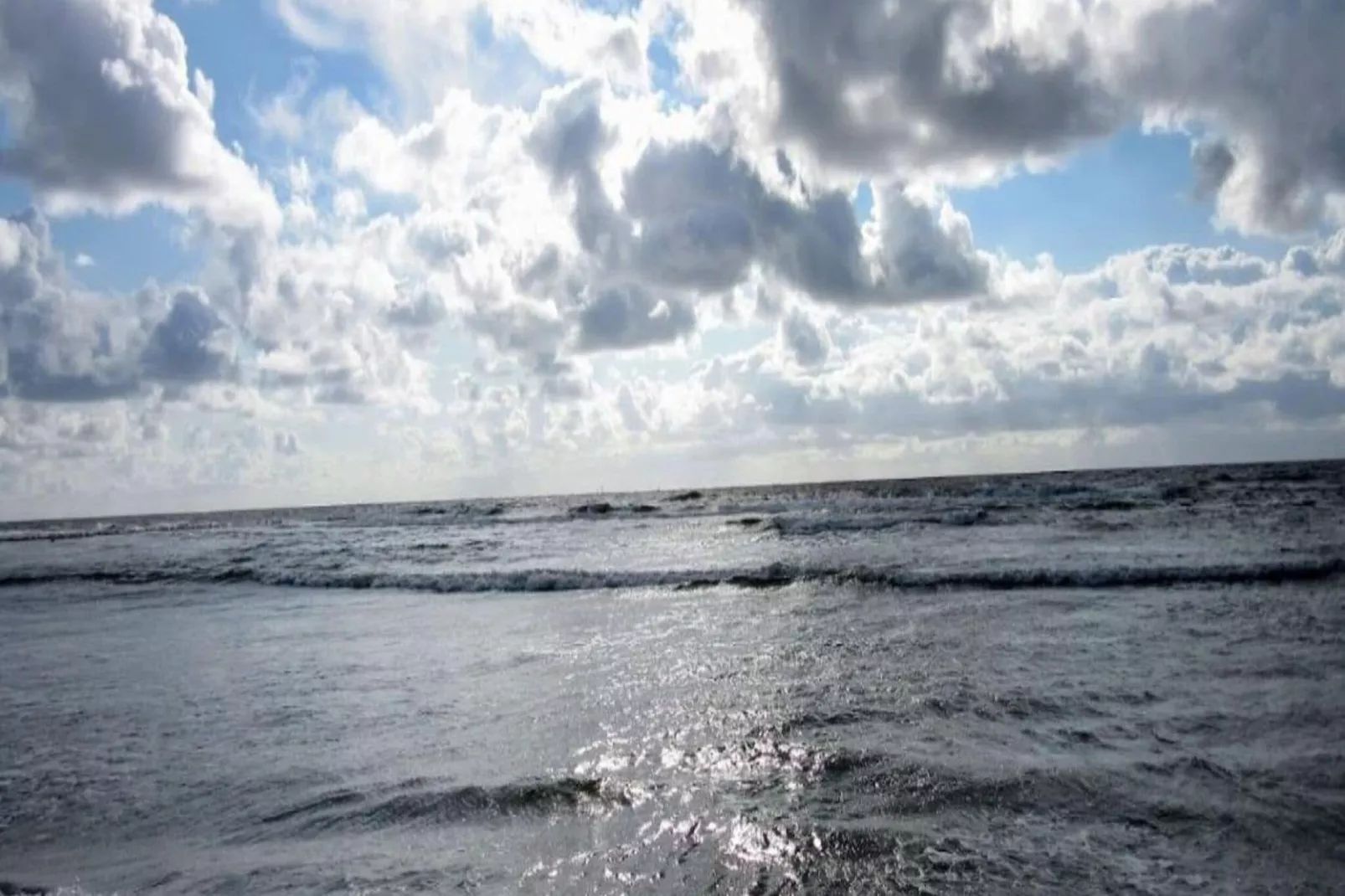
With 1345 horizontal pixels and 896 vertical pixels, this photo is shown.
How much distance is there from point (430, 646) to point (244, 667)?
2.93 metres

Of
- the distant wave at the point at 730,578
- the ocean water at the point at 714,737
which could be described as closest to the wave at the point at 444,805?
the ocean water at the point at 714,737

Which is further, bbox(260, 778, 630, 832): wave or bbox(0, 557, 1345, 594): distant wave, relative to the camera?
bbox(0, 557, 1345, 594): distant wave

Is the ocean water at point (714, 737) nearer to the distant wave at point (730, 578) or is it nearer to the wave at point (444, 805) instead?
the wave at point (444, 805)

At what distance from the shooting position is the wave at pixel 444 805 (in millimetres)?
7027

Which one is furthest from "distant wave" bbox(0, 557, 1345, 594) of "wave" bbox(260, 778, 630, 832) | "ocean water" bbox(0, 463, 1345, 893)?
"wave" bbox(260, 778, 630, 832)

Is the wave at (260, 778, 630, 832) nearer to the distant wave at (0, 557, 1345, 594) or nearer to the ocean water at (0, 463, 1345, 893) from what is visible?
the ocean water at (0, 463, 1345, 893)

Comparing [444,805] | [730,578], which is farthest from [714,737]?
[730,578]

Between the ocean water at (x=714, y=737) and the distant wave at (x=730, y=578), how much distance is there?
0.18 m

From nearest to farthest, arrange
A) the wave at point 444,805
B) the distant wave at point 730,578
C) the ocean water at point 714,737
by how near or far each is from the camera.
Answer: the ocean water at point 714,737, the wave at point 444,805, the distant wave at point 730,578

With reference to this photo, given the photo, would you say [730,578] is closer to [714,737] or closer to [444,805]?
[714,737]

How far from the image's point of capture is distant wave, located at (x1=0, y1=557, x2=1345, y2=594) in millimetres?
18922

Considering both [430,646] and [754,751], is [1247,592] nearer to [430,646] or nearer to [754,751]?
[754,751]

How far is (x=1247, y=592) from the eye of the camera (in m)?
16.7

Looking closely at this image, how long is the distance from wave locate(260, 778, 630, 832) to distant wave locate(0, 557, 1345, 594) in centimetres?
1340
